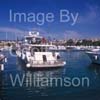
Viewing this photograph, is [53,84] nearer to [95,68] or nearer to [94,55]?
[95,68]

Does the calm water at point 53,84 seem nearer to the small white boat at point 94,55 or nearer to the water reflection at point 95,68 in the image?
the water reflection at point 95,68

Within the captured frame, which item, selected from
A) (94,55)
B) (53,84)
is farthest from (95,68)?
(53,84)

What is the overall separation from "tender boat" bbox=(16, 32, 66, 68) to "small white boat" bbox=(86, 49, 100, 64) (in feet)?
1.28

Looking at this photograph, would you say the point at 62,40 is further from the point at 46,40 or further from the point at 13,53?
the point at 13,53

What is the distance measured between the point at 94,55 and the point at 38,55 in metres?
0.67

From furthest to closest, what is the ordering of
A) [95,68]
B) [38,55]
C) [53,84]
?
1. [95,68]
2. [38,55]
3. [53,84]

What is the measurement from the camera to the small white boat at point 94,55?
195 inches

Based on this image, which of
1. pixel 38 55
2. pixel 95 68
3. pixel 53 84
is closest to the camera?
pixel 53 84

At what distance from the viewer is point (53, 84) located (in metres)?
4.59

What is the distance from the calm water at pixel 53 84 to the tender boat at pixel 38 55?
0.08m

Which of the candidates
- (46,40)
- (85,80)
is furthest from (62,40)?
(85,80)

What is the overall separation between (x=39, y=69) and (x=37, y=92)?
33 cm

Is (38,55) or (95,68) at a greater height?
(38,55)

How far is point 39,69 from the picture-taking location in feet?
15.7
